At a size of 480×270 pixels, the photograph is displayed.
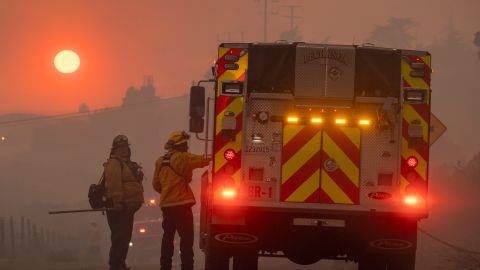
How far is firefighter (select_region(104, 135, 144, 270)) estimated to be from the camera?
1311 centimetres

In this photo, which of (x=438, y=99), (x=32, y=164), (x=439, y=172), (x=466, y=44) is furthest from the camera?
(x=32, y=164)

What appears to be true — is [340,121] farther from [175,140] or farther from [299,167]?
[175,140]

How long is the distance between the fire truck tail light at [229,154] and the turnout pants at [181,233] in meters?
2.27

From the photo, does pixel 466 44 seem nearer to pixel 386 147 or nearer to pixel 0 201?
pixel 0 201

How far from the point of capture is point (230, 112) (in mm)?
10109

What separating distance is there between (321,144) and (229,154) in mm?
984

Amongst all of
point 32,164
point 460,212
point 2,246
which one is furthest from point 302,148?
point 32,164

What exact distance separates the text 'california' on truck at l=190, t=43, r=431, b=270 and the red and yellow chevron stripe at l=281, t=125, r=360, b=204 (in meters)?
0.01

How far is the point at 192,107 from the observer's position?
10.8 meters

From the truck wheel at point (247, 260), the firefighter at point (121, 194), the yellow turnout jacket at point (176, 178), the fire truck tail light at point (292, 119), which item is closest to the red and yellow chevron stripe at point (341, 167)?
the fire truck tail light at point (292, 119)

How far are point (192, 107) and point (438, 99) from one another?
103m

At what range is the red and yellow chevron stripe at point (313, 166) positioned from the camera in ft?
32.8

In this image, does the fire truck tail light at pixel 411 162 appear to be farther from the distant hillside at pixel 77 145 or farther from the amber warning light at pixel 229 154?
the distant hillside at pixel 77 145

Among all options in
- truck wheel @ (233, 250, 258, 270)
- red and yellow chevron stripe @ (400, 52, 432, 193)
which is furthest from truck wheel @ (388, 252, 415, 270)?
truck wheel @ (233, 250, 258, 270)
